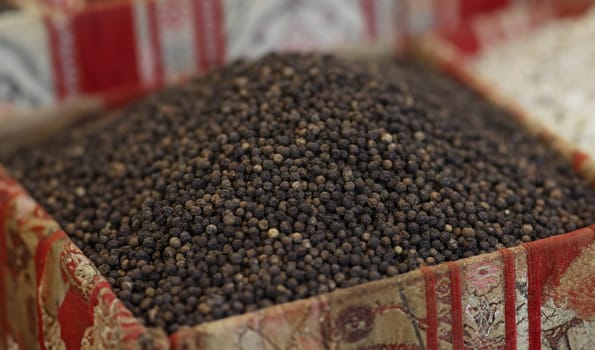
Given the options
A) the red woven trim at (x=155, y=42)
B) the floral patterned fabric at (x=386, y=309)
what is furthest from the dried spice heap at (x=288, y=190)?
the red woven trim at (x=155, y=42)

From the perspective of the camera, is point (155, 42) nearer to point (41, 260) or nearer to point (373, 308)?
point (41, 260)

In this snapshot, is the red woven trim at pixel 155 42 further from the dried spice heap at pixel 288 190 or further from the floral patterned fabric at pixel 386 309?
the floral patterned fabric at pixel 386 309

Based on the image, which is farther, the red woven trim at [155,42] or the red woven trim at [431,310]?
the red woven trim at [155,42]

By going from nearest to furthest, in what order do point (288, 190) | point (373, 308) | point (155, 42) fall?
point (373, 308) → point (288, 190) → point (155, 42)

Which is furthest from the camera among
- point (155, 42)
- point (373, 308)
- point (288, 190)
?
point (155, 42)

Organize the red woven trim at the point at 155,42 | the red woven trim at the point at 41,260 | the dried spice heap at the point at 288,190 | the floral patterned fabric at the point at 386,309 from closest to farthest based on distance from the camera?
the floral patterned fabric at the point at 386,309, the dried spice heap at the point at 288,190, the red woven trim at the point at 41,260, the red woven trim at the point at 155,42

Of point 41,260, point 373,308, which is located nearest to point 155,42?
point 41,260

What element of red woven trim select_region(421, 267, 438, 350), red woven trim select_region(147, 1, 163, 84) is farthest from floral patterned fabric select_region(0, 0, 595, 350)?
red woven trim select_region(147, 1, 163, 84)

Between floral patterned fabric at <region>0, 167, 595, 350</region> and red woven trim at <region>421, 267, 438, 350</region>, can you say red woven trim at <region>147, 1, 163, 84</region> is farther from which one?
red woven trim at <region>421, 267, 438, 350</region>

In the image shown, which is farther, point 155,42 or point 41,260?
point 155,42
